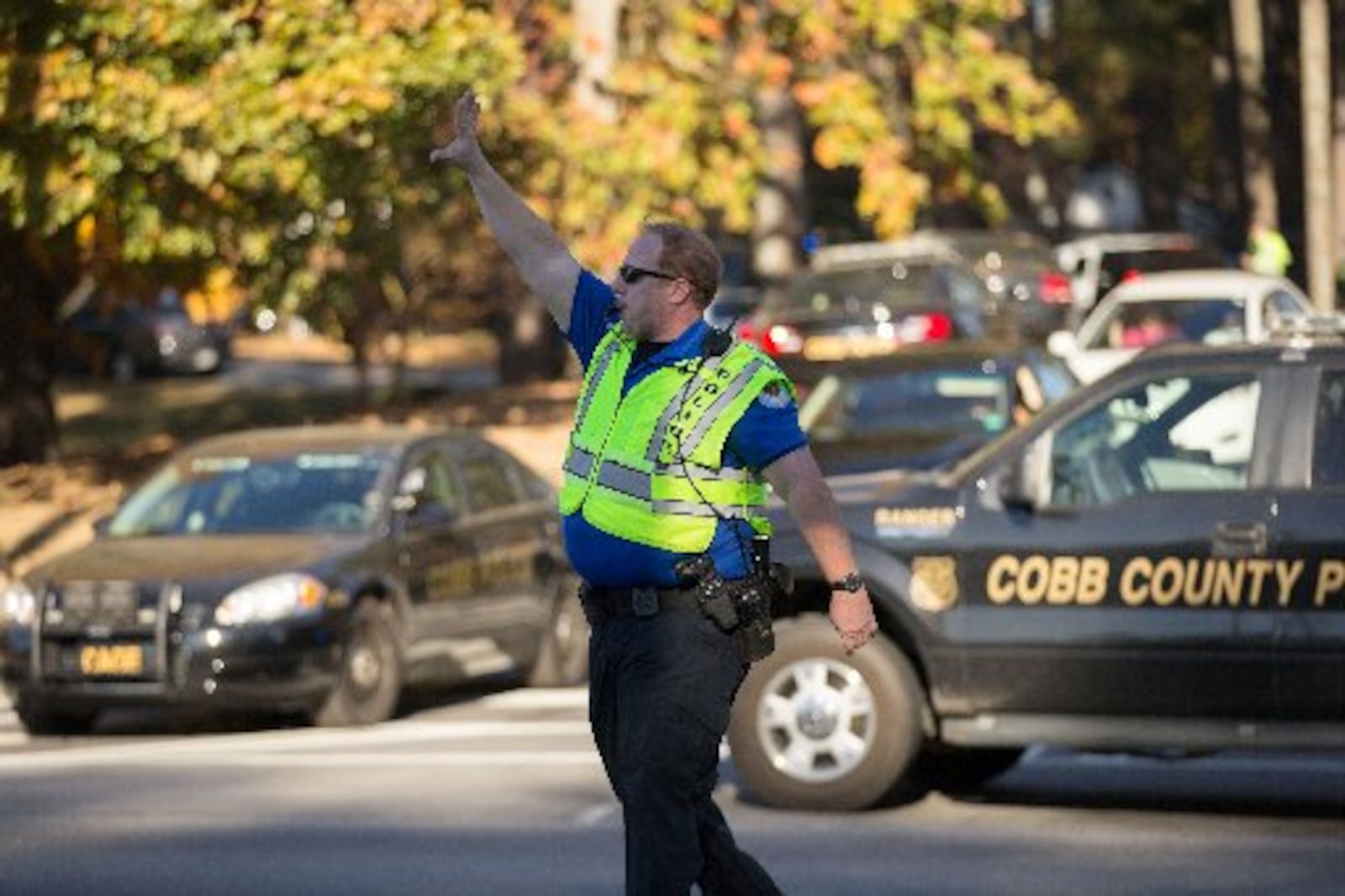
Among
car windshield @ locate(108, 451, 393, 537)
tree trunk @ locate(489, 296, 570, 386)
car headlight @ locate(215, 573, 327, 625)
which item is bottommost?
tree trunk @ locate(489, 296, 570, 386)

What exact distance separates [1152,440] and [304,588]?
4787mm

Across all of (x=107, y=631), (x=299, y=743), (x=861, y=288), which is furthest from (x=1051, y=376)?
(x=861, y=288)

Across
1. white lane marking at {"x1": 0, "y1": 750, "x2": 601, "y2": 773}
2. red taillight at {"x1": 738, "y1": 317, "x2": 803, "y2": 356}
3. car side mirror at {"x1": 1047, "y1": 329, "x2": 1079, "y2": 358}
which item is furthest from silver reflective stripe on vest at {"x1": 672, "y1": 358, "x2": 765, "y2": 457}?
car side mirror at {"x1": 1047, "y1": 329, "x2": 1079, "y2": 358}

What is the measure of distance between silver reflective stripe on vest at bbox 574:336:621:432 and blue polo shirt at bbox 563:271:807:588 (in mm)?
72

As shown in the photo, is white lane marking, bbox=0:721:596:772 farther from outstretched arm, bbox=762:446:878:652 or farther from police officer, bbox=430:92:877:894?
outstretched arm, bbox=762:446:878:652

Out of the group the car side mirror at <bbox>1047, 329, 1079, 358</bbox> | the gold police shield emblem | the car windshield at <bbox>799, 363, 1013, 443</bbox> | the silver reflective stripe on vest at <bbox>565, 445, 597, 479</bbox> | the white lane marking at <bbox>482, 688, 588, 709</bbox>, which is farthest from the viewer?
the car side mirror at <bbox>1047, 329, 1079, 358</bbox>

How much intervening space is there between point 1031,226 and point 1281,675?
186ft

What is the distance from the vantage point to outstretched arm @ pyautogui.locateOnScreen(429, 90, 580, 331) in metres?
8.29

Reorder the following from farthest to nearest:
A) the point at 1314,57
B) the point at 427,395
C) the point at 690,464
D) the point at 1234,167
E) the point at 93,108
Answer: the point at 1234,167
the point at 427,395
the point at 1314,57
the point at 93,108
the point at 690,464

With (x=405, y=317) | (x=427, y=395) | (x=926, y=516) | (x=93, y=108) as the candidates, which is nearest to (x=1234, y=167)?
(x=427, y=395)

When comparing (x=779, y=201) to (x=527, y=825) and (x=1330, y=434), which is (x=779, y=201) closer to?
(x=527, y=825)

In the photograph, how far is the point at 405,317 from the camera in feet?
113

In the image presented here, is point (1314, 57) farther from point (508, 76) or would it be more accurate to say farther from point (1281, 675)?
point (1281, 675)

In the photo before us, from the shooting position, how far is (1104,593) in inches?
477
